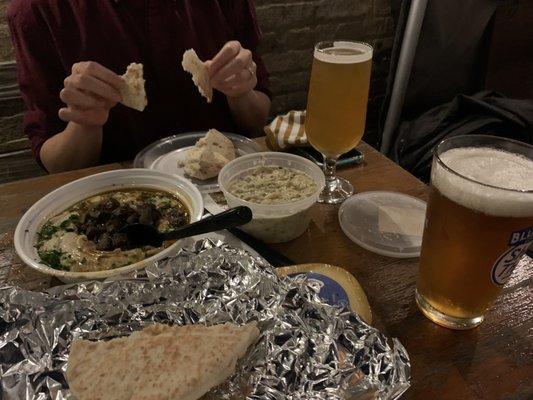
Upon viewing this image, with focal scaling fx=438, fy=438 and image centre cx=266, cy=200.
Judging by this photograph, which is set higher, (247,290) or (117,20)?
(117,20)

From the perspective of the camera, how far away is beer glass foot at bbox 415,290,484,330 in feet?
2.70

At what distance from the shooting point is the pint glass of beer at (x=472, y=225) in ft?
2.27

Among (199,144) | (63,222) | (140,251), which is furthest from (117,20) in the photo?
(140,251)

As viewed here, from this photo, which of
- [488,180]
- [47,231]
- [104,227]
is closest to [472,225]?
[488,180]

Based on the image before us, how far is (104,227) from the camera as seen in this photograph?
0.98 meters

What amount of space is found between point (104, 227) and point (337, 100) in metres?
0.67

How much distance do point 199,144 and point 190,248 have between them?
47 cm

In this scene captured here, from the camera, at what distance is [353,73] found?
1.15 meters

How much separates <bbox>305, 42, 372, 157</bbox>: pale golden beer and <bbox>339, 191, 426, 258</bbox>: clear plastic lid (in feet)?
0.57

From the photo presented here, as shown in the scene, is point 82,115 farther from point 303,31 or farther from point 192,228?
point 303,31

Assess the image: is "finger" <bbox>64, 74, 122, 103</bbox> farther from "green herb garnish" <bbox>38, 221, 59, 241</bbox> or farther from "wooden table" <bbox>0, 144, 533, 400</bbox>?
"green herb garnish" <bbox>38, 221, 59, 241</bbox>

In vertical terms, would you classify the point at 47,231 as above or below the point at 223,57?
below

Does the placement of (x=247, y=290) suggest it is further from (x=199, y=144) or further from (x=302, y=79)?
(x=302, y=79)

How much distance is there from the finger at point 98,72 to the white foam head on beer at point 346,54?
0.55m
